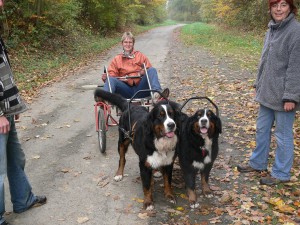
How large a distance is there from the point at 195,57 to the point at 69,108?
902cm

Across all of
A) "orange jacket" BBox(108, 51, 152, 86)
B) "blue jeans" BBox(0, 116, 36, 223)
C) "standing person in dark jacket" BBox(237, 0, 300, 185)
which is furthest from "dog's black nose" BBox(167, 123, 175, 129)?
"orange jacket" BBox(108, 51, 152, 86)

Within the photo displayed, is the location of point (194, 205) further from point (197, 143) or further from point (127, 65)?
point (127, 65)

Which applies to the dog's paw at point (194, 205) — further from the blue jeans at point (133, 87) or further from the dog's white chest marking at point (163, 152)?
the blue jeans at point (133, 87)

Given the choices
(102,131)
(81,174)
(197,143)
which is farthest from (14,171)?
(197,143)

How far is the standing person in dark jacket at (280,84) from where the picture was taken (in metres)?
3.73

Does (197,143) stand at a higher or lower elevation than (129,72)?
lower

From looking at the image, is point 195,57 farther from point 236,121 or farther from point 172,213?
point 172,213

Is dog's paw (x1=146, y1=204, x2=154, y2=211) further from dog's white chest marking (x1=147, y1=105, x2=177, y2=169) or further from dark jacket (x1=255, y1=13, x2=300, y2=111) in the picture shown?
dark jacket (x1=255, y1=13, x2=300, y2=111)

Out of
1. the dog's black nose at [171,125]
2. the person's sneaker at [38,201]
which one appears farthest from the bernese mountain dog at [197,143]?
the person's sneaker at [38,201]

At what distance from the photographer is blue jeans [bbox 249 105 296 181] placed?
4026 millimetres

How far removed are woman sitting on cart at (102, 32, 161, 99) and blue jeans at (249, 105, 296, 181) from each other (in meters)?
2.18

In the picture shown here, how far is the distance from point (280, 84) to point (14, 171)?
10.6ft

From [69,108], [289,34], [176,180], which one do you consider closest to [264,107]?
[289,34]

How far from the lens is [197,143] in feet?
12.5
